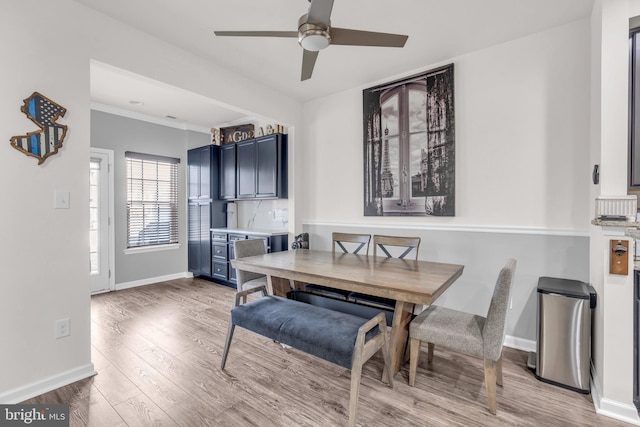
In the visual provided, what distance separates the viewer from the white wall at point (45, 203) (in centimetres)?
192

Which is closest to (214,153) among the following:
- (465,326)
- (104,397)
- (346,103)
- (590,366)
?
(346,103)

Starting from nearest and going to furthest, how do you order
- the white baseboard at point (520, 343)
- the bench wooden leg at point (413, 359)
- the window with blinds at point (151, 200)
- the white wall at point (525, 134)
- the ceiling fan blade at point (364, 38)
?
the ceiling fan blade at point (364, 38)
the bench wooden leg at point (413, 359)
the white wall at point (525, 134)
the white baseboard at point (520, 343)
the window with blinds at point (151, 200)

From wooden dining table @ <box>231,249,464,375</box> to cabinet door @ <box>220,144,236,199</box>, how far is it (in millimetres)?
2410

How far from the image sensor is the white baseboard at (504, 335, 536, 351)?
266 centimetres

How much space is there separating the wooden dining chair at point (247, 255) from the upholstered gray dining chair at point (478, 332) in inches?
64.3

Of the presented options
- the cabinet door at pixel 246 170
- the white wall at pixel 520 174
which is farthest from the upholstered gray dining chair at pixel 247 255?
the white wall at pixel 520 174

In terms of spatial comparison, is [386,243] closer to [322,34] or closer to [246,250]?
[246,250]

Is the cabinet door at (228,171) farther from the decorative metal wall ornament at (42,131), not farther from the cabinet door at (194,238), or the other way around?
the decorative metal wall ornament at (42,131)

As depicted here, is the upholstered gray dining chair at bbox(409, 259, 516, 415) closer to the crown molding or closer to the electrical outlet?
the electrical outlet

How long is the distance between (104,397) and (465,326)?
2479 mm

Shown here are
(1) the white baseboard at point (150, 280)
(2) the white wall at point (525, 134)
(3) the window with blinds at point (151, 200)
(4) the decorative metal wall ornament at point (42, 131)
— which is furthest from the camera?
(3) the window with blinds at point (151, 200)

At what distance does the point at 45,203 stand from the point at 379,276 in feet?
7.92

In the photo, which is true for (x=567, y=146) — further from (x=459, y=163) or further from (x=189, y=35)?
(x=189, y=35)

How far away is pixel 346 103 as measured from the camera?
389cm
